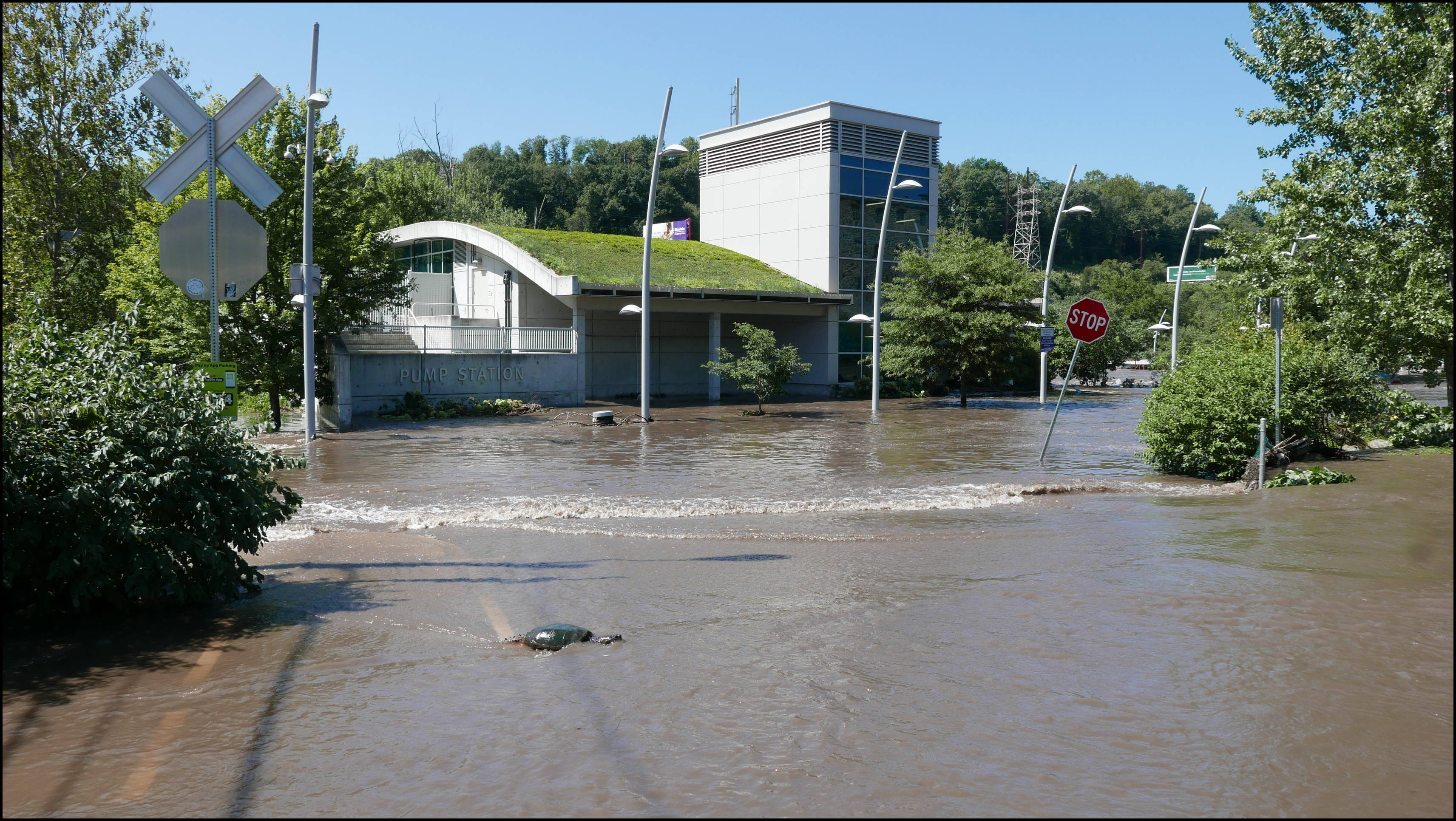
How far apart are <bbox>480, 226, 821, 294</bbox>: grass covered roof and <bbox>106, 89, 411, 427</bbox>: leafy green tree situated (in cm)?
905

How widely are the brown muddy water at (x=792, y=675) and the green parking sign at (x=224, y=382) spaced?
1.58 m

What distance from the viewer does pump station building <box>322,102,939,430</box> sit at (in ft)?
117

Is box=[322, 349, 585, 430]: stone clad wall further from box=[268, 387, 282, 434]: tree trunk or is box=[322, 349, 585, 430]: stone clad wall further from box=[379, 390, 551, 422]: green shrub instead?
box=[268, 387, 282, 434]: tree trunk

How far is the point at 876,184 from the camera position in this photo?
44.6 meters

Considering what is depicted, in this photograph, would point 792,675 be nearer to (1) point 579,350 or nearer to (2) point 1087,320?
(2) point 1087,320

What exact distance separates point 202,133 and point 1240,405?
14122 millimetres

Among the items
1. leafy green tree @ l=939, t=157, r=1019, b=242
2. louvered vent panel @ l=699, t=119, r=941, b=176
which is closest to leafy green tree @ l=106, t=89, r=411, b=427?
louvered vent panel @ l=699, t=119, r=941, b=176

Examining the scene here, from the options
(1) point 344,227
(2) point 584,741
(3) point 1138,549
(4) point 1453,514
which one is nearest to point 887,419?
(1) point 344,227

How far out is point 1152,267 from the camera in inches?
4099

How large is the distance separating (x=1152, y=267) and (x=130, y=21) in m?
97.9

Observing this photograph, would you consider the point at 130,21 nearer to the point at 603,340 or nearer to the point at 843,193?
the point at 603,340

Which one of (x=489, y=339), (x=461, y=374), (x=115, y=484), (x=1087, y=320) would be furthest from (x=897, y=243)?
(x=115, y=484)

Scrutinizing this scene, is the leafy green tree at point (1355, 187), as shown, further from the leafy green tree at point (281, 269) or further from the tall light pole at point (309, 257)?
the leafy green tree at point (281, 269)

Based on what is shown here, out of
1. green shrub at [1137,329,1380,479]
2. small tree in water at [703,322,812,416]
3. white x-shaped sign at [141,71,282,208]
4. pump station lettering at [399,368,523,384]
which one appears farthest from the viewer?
small tree in water at [703,322,812,416]
